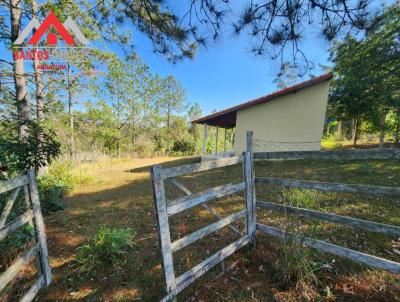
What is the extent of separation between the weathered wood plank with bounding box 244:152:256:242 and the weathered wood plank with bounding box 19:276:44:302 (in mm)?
2507

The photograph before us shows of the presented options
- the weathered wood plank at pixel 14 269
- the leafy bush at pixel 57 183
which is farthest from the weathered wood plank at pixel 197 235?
the leafy bush at pixel 57 183

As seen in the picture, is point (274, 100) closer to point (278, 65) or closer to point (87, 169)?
point (278, 65)

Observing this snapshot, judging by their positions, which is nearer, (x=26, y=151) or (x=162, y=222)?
(x=162, y=222)

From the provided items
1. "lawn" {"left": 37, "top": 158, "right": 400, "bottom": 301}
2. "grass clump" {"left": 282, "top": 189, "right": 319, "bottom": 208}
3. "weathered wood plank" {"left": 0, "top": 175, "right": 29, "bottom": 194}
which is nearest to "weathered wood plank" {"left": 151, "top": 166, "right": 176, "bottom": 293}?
"lawn" {"left": 37, "top": 158, "right": 400, "bottom": 301}

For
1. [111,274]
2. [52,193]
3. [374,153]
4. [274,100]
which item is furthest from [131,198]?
[274,100]

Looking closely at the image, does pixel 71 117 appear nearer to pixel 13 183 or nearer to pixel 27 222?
pixel 27 222

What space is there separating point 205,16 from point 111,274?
3.44m

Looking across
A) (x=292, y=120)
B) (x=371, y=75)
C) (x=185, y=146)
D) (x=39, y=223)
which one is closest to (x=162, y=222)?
(x=39, y=223)

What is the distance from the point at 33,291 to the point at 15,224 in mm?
804

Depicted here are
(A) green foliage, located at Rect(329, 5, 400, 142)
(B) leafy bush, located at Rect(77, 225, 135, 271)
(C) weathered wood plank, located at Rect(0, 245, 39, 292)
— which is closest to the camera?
(C) weathered wood plank, located at Rect(0, 245, 39, 292)

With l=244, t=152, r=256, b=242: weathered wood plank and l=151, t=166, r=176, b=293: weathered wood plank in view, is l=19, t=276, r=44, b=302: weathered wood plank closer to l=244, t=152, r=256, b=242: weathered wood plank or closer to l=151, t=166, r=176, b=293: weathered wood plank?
l=151, t=166, r=176, b=293: weathered wood plank

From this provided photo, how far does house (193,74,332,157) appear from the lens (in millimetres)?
8766

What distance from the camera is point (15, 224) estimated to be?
74.9 inches

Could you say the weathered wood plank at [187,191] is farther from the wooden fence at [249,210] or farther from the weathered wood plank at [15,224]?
the weathered wood plank at [15,224]
